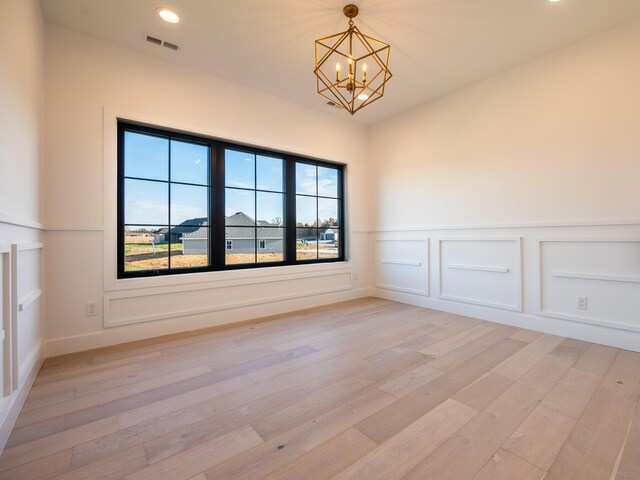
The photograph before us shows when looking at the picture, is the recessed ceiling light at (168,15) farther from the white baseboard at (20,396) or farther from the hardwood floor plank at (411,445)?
the hardwood floor plank at (411,445)

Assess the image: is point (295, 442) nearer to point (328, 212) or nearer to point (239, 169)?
point (239, 169)

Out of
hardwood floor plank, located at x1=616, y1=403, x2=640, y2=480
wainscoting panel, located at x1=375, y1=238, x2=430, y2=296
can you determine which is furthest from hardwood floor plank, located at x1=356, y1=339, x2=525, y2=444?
wainscoting panel, located at x1=375, y1=238, x2=430, y2=296

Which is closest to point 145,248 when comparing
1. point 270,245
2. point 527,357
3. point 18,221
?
point 18,221

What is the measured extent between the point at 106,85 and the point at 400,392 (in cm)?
330

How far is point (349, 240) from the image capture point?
423cm

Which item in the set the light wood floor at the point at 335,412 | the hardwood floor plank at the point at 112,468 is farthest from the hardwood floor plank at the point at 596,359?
the hardwood floor plank at the point at 112,468

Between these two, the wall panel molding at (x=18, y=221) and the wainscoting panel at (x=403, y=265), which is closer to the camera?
the wall panel molding at (x=18, y=221)

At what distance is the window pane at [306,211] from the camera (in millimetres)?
3859

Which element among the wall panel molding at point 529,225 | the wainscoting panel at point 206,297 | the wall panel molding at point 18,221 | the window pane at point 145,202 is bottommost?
the wainscoting panel at point 206,297

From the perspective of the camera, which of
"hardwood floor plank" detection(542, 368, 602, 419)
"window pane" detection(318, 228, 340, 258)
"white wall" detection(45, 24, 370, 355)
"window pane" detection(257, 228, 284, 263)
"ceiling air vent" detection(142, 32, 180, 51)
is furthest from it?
"window pane" detection(318, 228, 340, 258)

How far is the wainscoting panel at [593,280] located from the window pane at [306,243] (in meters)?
2.49

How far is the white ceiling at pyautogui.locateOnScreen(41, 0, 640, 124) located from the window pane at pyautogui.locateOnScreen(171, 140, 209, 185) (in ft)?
2.58

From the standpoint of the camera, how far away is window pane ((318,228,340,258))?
13.4 ft

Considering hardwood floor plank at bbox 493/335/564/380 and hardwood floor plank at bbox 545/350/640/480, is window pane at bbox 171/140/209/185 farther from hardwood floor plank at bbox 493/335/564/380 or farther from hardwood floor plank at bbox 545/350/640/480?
hardwood floor plank at bbox 545/350/640/480
